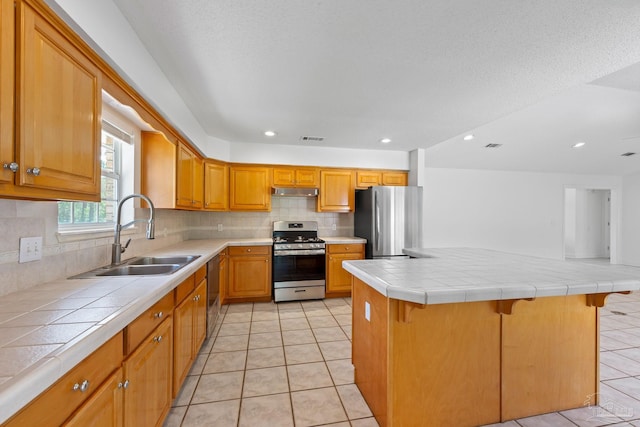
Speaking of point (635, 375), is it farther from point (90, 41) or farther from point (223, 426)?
point (90, 41)

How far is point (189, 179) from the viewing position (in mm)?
3078

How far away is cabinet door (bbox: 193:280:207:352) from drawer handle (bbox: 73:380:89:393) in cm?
128

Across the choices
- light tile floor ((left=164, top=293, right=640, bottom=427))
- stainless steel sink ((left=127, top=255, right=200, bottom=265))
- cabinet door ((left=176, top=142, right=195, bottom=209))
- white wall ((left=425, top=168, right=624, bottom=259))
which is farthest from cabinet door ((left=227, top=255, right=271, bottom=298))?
white wall ((left=425, top=168, right=624, bottom=259))

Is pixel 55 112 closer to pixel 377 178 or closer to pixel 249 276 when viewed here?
pixel 249 276

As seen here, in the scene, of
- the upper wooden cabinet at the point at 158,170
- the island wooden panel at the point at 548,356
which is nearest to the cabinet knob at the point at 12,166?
the upper wooden cabinet at the point at 158,170

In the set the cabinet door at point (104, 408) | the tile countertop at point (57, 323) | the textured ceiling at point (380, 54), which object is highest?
the textured ceiling at point (380, 54)

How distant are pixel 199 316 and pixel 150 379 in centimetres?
96

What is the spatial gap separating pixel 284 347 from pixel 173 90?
8.26 feet

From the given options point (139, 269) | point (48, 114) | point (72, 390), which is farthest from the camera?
point (139, 269)

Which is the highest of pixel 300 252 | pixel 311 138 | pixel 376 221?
pixel 311 138

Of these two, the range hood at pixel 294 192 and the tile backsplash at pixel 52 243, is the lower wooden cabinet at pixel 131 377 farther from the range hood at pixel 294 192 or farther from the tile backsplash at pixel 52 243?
the range hood at pixel 294 192

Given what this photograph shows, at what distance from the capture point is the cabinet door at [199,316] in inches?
84.0

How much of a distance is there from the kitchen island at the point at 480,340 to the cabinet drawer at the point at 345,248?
84.5 inches

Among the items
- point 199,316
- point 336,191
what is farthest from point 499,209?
point 199,316
